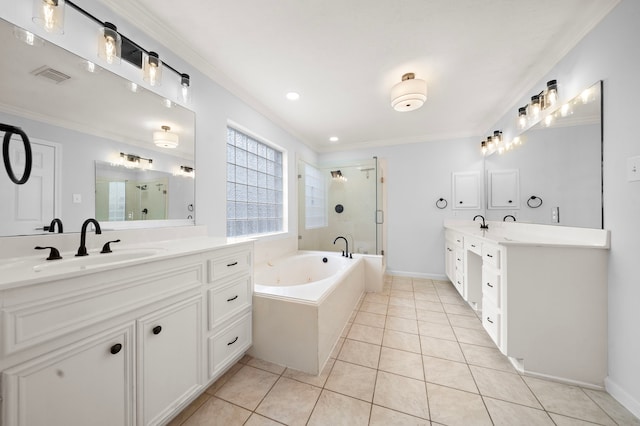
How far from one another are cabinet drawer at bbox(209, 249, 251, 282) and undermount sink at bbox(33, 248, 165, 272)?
34cm

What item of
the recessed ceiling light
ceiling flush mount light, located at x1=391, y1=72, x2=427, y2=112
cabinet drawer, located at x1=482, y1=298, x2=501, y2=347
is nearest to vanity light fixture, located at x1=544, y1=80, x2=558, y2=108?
ceiling flush mount light, located at x1=391, y1=72, x2=427, y2=112

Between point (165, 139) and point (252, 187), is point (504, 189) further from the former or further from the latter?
point (165, 139)

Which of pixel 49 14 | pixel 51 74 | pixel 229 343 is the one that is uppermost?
pixel 49 14

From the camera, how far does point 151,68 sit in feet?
4.88

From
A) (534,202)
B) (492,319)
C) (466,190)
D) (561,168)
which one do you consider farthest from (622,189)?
(466,190)

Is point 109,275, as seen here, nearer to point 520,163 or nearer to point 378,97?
point 378,97

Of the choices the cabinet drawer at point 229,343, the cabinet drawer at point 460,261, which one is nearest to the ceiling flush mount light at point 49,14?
the cabinet drawer at point 229,343

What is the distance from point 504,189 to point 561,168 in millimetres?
1005

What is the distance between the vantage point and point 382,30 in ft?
5.22

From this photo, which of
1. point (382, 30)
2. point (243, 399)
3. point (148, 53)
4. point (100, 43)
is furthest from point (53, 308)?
point (382, 30)

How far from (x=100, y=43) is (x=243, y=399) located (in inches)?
86.6

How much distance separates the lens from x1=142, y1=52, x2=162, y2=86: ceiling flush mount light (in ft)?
4.82

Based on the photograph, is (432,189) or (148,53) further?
(432,189)

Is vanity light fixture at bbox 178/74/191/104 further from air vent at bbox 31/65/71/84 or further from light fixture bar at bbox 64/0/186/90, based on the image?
air vent at bbox 31/65/71/84
